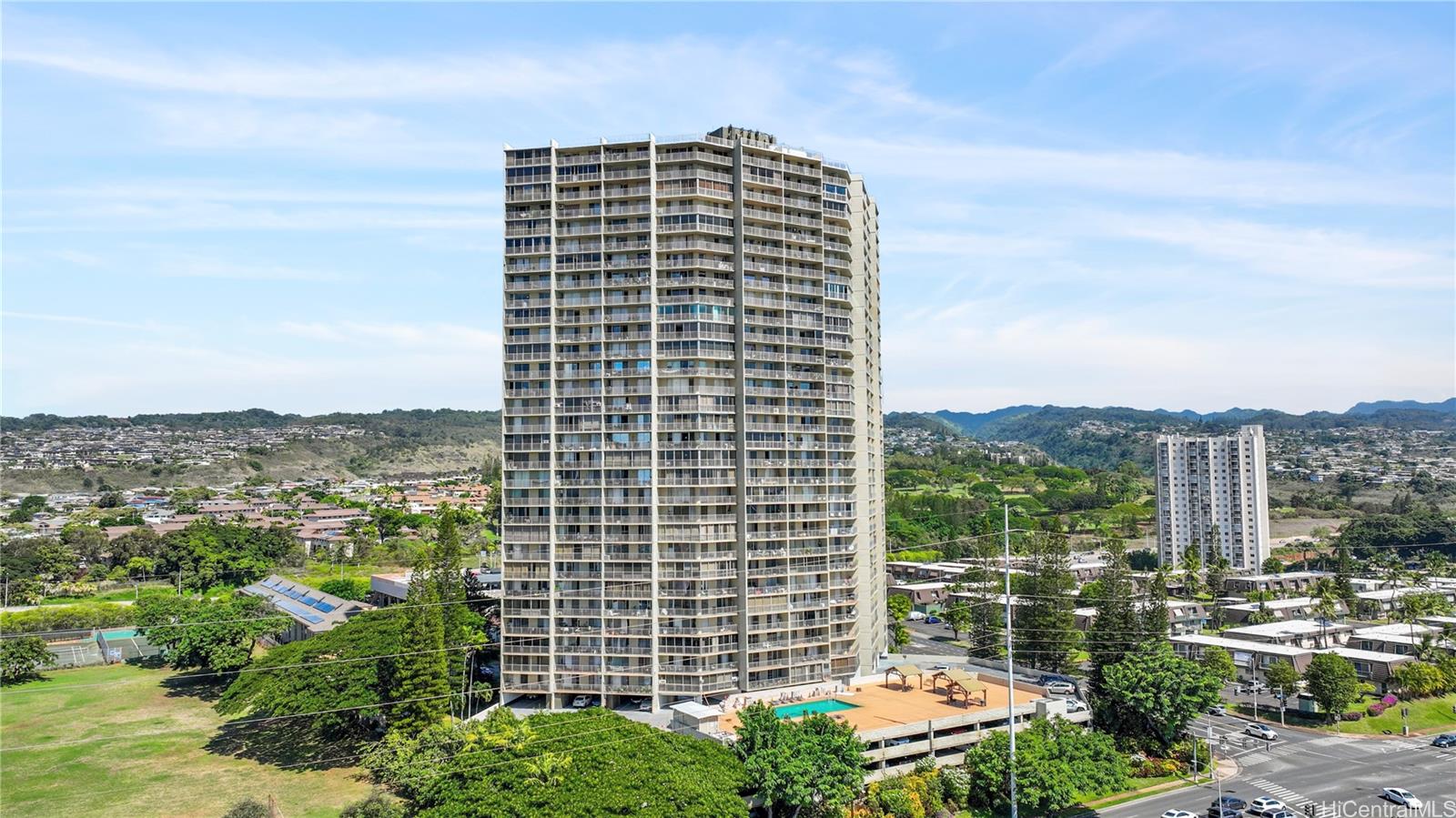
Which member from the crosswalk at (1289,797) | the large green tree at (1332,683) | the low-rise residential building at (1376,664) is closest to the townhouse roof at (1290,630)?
the low-rise residential building at (1376,664)

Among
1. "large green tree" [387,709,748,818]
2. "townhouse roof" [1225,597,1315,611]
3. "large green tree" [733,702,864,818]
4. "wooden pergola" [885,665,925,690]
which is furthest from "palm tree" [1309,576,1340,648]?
"large green tree" [387,709,748,818]

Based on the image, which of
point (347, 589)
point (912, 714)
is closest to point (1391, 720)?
point (912, 714)

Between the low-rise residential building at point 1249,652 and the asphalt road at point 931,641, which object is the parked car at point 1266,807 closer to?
the low-rise residential building at point 1249,652

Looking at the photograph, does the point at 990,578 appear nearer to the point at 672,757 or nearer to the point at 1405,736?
the point at 1405,736

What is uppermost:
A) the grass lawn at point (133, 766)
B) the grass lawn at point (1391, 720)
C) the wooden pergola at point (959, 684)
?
the wooden pergola at point (959, 684)

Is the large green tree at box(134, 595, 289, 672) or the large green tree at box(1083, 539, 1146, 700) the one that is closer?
the large green tree at box(1083, 539, 1146, 700)

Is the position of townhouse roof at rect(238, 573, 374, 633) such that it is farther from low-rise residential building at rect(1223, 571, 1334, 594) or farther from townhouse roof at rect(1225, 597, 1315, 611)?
low-rise residential building at rect(1223, 571, 1334, 594)
